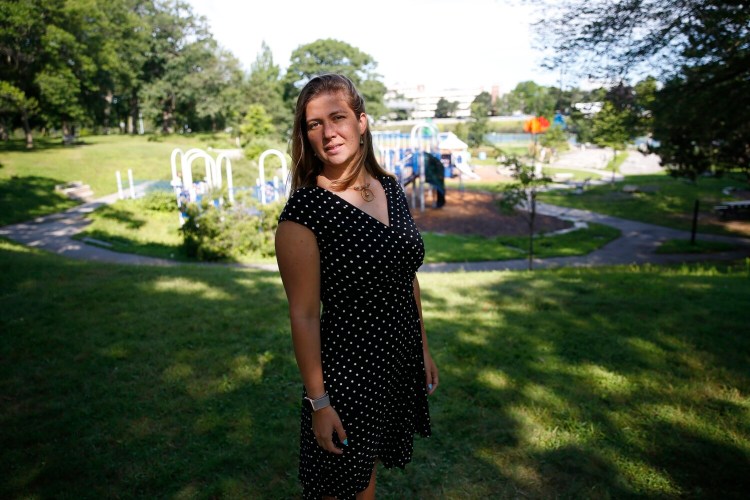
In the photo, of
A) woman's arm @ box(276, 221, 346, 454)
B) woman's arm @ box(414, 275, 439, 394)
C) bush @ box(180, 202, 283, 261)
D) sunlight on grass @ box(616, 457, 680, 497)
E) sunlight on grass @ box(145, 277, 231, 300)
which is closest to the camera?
woman's arm @ box(276, 221, 346, 454)

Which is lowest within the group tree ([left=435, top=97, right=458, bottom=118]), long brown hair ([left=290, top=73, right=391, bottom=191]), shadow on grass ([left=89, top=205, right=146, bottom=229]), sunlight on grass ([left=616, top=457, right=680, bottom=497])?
shadow on grass ([left=89, top=205, right=146, bottom=229])

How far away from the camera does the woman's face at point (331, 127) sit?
1833mm

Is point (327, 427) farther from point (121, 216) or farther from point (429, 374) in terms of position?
point (121, 216)

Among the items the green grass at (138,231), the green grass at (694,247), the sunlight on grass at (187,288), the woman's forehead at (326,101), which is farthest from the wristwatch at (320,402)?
the green grass at (694,247)

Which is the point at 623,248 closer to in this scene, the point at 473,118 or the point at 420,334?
the point at 420,334

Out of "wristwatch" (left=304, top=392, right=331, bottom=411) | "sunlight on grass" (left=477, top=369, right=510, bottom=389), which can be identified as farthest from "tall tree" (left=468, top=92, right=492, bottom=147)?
"wristwatch" (left=304, top=392, right=331, bottom=411)

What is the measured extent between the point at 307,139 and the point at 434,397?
94.7 inches

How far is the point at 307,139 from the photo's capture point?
189 centimetres

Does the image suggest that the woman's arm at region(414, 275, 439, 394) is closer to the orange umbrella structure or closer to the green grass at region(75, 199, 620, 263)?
the green grass at region(75, 199, 620, 263)

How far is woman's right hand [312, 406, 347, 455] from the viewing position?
1737 millimetres

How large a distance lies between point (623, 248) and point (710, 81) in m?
6.23

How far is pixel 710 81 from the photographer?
8688 mm

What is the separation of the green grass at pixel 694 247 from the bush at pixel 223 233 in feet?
34.8

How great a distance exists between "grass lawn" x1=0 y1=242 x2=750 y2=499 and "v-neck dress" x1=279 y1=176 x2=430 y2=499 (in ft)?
3.29
